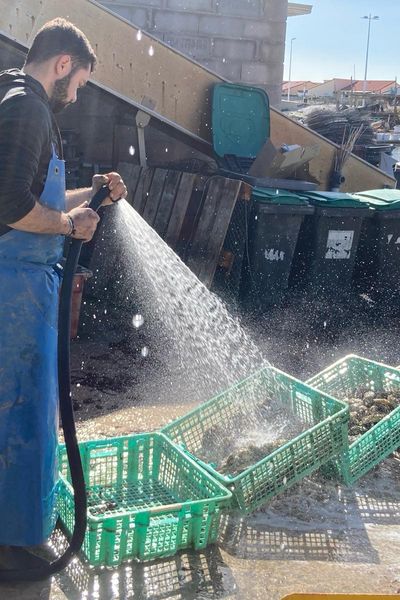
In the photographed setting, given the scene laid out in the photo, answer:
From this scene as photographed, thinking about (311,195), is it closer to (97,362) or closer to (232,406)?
(97,362)

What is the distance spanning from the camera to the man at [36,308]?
8.92 ft

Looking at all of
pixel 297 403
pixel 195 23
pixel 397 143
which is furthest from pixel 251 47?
pixel 297 403

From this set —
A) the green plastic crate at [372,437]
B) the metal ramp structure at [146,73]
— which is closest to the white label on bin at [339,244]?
the metal ramp structure at [146,73]

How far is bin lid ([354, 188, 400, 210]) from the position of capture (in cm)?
729

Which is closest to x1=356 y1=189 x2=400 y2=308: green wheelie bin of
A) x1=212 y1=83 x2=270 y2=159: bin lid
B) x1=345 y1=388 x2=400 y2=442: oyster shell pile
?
x1=212 y1=83 x2=270 y2=159: bin lid

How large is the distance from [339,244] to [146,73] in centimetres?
277

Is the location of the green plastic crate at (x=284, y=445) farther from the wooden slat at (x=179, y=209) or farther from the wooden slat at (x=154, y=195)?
the wooden slat at (x=154, y=195)

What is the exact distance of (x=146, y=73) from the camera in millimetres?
7672

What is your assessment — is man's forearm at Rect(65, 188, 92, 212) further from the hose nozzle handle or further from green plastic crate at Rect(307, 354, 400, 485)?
green plastic crate at Rect(307, 354, 400, 485)

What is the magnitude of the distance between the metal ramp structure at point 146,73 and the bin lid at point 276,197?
1.72 m

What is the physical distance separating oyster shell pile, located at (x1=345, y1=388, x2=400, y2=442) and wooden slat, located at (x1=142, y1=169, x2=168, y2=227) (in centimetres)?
377

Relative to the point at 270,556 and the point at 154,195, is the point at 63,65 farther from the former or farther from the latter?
the point at 154,195

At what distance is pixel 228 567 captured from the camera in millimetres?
3049

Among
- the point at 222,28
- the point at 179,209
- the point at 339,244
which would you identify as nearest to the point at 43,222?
the point at 179,209
